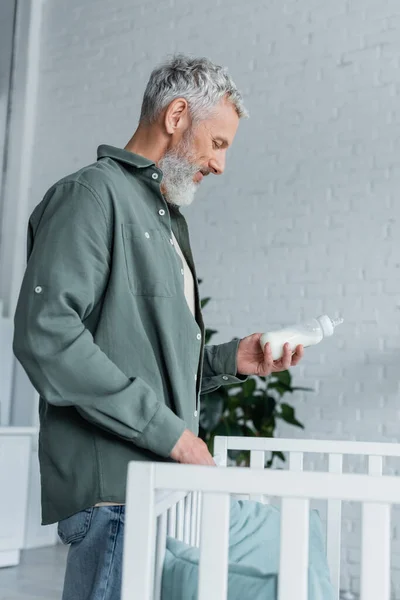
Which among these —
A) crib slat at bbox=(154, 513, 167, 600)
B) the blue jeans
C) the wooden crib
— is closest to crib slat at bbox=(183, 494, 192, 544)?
the blue jeans

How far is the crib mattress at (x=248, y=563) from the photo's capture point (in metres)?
1.09

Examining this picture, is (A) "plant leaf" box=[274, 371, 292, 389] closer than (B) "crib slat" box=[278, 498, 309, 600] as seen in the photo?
No

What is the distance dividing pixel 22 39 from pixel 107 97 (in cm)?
84

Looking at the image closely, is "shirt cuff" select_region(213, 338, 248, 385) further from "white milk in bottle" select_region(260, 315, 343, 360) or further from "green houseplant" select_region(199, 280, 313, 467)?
"green houseplant" select_region(199, 280, 313, 467)

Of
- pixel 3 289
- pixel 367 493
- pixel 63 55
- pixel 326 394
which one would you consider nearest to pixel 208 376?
pixel 367 493

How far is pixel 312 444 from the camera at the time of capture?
194 cm

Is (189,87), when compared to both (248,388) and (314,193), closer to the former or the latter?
(248,388)

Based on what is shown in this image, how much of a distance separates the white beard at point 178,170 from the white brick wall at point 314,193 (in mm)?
2399

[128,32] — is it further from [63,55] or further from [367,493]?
[367,493]

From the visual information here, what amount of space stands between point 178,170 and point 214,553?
0.87 m

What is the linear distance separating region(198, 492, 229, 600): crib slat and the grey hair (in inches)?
35.2

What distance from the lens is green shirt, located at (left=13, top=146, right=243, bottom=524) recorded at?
4.02ft

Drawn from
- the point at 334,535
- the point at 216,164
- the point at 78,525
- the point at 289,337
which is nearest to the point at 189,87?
the point at 216,164

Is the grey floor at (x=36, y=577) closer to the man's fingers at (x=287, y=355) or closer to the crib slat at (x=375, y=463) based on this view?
the crib slat at (x=375, y=463)
